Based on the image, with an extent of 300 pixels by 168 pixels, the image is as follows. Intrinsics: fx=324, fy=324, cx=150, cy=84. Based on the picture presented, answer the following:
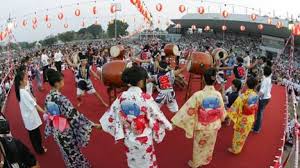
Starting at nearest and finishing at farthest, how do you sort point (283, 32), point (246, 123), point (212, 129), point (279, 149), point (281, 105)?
1. point (212, 129)
2. point (246, 123)
3. point (279, 149)
4. point (281, 105)
5. point (283, 32)

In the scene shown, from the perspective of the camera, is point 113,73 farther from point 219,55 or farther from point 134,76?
point 219,55

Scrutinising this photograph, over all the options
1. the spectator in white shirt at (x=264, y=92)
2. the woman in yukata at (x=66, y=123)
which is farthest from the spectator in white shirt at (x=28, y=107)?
the spectator in white shirt at (x=264, y=92)

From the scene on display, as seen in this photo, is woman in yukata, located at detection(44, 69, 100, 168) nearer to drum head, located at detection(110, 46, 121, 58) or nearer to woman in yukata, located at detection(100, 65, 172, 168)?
woman in yukata, located at detection(100, 65, 172, 168)

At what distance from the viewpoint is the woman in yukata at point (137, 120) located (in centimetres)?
349

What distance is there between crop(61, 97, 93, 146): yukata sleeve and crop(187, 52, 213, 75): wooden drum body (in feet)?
11.8

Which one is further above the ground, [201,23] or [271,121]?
[201,23]

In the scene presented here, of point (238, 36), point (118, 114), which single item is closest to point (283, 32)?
point (238, 36)

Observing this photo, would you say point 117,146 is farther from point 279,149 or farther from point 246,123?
point 279,149

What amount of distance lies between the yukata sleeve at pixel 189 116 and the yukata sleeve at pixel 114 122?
88 centimetres

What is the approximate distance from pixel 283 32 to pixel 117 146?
77.2 ft

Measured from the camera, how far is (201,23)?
37.9 meters

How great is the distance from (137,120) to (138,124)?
5 cm

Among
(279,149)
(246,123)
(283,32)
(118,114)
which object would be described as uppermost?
(283,32)

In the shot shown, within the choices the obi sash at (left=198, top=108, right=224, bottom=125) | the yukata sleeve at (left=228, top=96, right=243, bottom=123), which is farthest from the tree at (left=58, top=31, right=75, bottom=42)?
the obi sash at (left=198, top=108, right=224, bottom=125)
